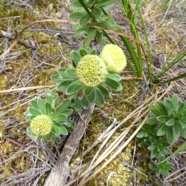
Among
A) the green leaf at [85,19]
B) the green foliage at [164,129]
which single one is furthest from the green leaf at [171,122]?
the green leaf at [85,19]

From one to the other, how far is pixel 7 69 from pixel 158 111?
1.05m

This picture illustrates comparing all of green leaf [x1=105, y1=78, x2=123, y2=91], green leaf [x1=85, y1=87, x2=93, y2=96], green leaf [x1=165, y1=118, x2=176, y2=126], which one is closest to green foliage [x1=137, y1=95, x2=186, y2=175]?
green leaf [x1=165, y1=118, x2=176, y2=126]

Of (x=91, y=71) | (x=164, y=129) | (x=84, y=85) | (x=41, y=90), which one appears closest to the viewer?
(x=91, y=71)

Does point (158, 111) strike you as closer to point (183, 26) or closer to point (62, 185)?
point (62, 185)

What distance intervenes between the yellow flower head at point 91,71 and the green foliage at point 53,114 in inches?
12.3

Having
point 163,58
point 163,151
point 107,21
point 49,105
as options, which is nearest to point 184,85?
point 163,58

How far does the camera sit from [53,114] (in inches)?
64.7

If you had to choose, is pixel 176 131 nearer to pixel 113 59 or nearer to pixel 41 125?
pixel 113 59

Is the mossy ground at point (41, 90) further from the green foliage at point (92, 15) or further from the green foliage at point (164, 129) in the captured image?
the green foliage at point (92, 15)

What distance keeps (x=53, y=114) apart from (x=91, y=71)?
0.41m

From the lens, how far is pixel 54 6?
93.4 inches

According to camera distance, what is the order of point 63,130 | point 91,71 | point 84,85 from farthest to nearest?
point 63,130, point 84,85, point 91,71

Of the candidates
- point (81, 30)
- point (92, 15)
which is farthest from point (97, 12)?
point (81, 30)

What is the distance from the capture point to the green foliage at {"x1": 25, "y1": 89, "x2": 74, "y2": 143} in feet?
5.25
